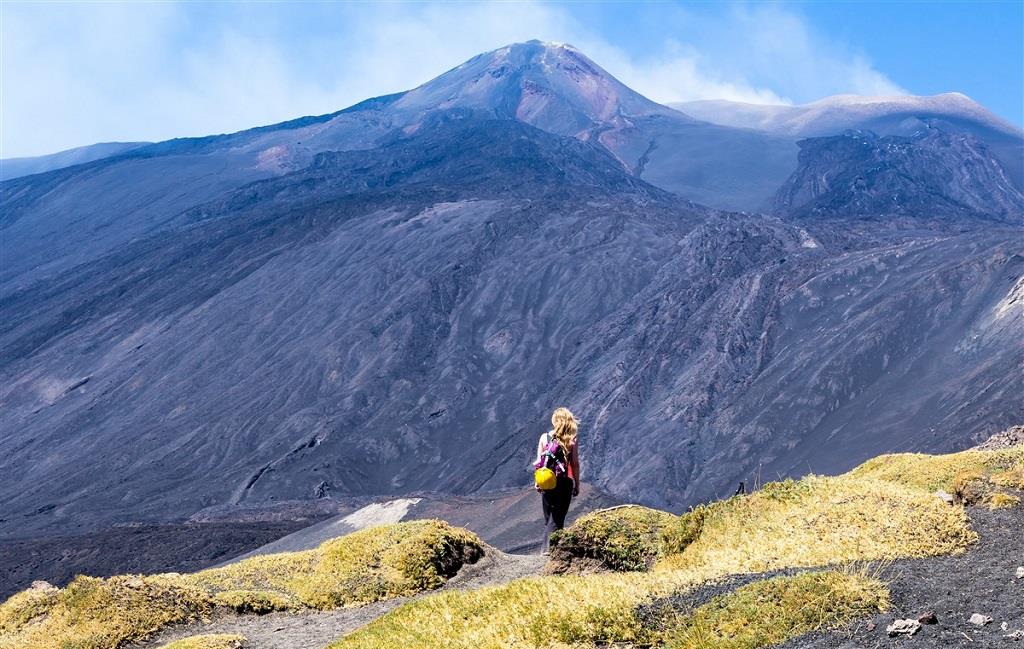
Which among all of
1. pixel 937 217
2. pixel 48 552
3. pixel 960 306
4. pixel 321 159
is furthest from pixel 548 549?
pixel 321 159

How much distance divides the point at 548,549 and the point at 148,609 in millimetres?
4953

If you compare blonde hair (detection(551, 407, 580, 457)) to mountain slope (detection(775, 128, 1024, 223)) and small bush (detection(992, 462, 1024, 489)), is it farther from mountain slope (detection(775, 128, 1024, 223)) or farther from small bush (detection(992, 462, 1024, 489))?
mountain slope (detection(775, 128, 1024, 223))

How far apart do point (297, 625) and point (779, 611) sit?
20.1 ft

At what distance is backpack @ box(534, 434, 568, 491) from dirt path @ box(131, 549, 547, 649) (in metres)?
1.67

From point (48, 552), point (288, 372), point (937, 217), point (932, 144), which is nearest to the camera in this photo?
point (48, 552)

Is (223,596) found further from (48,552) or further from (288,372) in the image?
(288,372)

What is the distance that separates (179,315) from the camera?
96.9 m

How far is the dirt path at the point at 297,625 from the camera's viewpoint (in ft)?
35.2

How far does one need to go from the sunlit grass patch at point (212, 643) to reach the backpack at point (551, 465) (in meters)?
3.93

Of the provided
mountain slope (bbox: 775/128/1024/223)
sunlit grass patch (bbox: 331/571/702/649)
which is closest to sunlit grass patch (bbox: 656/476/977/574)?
sunlit grass patch (bbox: 331/571/702/649)

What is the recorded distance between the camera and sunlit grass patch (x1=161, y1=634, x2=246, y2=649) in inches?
→ 385

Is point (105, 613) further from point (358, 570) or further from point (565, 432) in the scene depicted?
point (565, 432)

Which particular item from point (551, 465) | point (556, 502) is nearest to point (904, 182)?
point (556, 502)

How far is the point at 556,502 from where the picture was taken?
12.6m
